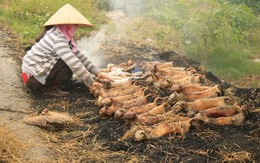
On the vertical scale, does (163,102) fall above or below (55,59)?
below

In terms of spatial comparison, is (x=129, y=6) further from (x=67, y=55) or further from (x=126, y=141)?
(x=126, y=141)

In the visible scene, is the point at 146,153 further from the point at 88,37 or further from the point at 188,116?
the point at 88,37

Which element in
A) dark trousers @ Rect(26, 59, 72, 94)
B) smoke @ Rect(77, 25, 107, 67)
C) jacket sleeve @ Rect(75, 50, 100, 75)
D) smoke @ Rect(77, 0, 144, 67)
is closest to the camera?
dark trousers @ Rect(26, 59, 72, 94)

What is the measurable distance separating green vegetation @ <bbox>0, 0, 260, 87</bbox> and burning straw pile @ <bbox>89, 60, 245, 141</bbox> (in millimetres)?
3222

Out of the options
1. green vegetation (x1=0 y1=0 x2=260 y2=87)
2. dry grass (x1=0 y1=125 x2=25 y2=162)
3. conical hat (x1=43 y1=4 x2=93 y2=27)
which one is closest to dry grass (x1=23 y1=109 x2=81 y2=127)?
dry grass (x1=0 y1=125 x2=25 y2=162)

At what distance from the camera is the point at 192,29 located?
1045 cm

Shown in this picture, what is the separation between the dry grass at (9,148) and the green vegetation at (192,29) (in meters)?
5.09

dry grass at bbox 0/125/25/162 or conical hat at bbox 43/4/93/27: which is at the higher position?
conical hat at bbox 43/4/93/27

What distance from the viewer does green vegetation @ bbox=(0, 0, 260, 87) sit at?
9.92 metres

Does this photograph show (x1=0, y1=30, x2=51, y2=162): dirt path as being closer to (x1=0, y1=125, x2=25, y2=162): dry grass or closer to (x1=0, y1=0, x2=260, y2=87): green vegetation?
(x1=0, y1=125, x2=25, y2=162): dry grass

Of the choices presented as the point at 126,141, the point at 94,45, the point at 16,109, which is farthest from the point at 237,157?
the point at 94,45

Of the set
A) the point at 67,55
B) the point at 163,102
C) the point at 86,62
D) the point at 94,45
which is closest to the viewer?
the point at 163,102

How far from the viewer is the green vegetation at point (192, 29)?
9.92m

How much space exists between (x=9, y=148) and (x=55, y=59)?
239 centimetres
